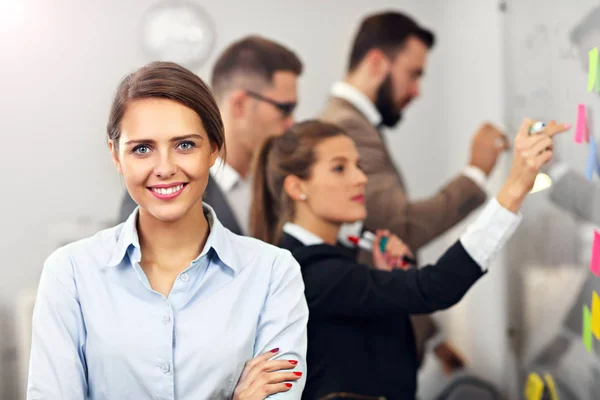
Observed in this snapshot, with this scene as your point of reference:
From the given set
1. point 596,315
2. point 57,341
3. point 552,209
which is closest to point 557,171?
Answer: point 552,209

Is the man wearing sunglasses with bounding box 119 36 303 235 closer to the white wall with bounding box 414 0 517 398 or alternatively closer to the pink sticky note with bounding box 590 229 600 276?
the white wall with bounding box 414 0 517 398

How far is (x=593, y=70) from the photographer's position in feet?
5.70

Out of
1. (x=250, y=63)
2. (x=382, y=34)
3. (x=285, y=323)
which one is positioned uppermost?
(x=382, y=34)

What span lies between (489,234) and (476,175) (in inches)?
38.8

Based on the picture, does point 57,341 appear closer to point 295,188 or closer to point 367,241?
point 295,188

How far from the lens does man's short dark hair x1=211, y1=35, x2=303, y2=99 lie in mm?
2676

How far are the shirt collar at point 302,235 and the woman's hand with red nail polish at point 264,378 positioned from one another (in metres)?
0.53

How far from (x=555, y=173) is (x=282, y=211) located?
0.81 meters

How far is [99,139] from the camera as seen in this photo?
260 cm

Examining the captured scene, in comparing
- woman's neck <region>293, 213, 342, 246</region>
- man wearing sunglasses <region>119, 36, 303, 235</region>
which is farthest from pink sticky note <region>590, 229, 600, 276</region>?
man wearing sunglasses <region>119, 36, 303, 235</region>

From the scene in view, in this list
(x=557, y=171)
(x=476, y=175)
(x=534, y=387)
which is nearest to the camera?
(x=557, y=171)

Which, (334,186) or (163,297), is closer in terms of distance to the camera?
(163,297)

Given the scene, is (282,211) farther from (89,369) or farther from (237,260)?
(89,369)

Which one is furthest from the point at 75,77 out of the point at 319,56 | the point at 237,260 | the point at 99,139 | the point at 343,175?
the point at 237,260
